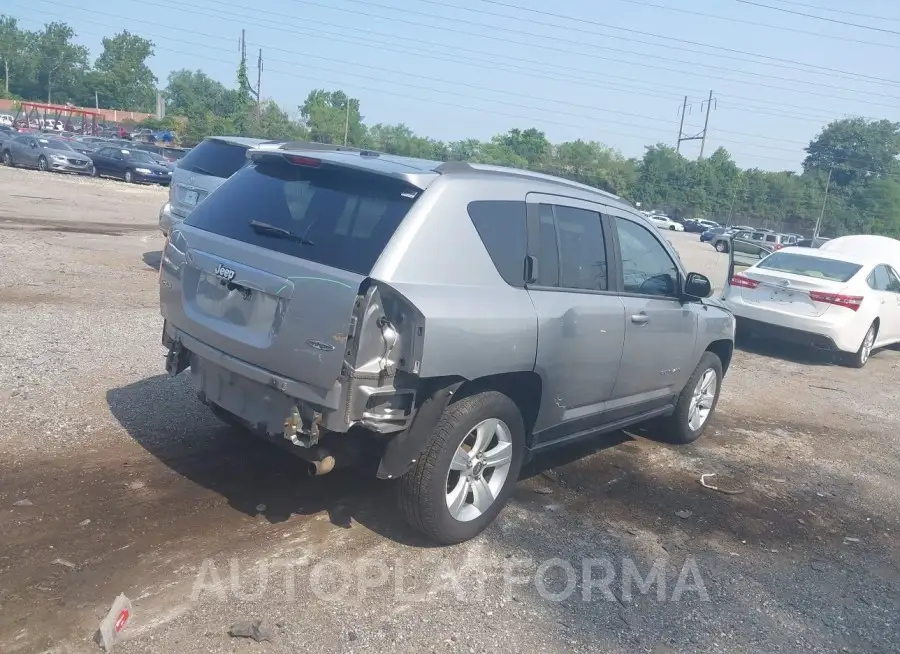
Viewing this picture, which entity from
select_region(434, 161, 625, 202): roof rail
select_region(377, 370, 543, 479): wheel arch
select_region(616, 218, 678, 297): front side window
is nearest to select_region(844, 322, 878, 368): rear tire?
select_region(616, 218, 678, 297): front side window

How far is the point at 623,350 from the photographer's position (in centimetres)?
529

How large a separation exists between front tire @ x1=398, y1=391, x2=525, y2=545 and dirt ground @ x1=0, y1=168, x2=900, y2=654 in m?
0.19

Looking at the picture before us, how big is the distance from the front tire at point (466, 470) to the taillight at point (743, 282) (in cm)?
796

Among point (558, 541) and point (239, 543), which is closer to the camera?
point (239, 543)

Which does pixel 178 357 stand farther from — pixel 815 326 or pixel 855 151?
pixel 855 151

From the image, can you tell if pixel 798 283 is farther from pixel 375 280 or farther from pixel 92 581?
pixel 92 581

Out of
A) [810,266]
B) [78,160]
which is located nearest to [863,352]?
[810,266]

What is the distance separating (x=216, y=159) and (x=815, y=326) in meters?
8.39

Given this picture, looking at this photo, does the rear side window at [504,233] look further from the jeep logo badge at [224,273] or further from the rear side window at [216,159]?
the rear side window at [216,159]

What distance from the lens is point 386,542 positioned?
437cm

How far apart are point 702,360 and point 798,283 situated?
5226 millimetres

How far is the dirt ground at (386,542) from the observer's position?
3.59 m

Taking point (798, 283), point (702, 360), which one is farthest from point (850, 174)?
point (702, 360)

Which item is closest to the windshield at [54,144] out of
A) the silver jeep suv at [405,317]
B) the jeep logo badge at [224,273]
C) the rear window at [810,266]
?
the rear window at [810,266]
